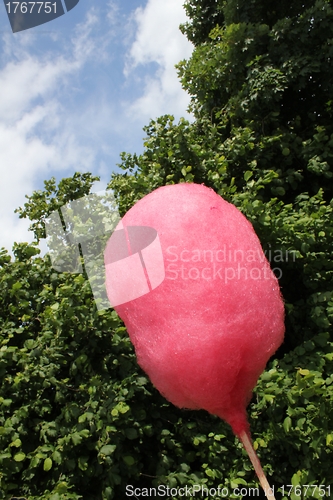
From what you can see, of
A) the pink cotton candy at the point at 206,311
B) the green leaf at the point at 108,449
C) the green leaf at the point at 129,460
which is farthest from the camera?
the green leaf at the point at 129,460

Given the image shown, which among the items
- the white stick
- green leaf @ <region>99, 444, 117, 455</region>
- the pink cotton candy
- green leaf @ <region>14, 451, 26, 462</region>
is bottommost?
the white stick

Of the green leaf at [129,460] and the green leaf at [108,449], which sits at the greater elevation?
the green leaf at [108,449]

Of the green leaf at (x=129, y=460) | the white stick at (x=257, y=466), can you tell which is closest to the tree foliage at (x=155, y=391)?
the green leaf at (x=129, y=460)

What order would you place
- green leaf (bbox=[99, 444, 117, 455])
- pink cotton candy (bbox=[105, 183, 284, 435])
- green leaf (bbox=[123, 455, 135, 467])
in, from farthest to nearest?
green leaf (bbox=[123, 455, 135, 467]) < green leaf (bbox=[99, 444, 117, 455]) < pink cotton candy (bbox=[105, 183, 284, 435])

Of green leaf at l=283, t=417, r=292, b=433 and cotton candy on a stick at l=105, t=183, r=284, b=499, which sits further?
green leaf at l=283, t=417, r=292, b=433

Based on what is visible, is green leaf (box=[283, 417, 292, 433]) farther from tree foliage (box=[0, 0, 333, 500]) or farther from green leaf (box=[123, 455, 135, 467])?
green leaf (box=[123, 455, 135, 467])

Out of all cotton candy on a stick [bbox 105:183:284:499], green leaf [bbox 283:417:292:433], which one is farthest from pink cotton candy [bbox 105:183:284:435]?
green leaf [bbox 283:417:292:433]

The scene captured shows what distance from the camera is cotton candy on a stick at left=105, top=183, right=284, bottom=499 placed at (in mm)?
1850

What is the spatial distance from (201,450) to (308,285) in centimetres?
140

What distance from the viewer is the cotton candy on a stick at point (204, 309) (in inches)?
72.8

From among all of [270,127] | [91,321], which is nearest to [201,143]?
[270,127]

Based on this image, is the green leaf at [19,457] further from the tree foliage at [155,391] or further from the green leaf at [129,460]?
the green leaf at [129,460]

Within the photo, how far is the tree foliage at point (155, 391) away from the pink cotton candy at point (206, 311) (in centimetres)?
38

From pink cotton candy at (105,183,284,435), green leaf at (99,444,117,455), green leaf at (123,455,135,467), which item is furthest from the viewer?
green leaf at (123,455,135,467)
